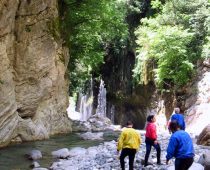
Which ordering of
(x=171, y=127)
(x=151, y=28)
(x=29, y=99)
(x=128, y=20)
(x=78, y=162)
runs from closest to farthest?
(x=171, y=127), (x=78, y=162), (x=29, y=99), (x=151, y=28), (x=128, y=20)

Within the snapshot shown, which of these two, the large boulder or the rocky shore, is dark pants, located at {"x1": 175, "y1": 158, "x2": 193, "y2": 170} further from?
the large boulder

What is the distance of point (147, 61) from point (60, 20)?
11.6 meters

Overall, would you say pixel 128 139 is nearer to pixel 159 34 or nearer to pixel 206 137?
pixel 206 137

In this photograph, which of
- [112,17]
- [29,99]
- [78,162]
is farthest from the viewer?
[112,17]

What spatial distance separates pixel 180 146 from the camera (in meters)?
7.80

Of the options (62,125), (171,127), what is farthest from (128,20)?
(171,127)

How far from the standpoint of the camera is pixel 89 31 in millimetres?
30422

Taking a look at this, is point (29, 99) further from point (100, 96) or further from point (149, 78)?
point (100, 96)

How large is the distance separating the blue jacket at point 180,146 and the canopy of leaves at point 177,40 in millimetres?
21688

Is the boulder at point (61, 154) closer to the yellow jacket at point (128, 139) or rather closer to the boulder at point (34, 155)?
the boulder at point (34, 155)

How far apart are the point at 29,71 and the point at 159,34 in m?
12.9

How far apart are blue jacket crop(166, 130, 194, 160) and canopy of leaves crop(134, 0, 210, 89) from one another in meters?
21.7

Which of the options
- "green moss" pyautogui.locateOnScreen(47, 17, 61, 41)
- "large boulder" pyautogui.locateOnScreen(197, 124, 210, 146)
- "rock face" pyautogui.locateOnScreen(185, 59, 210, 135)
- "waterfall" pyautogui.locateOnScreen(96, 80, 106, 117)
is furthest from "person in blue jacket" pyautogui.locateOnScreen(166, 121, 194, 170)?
"waterfall" pyautogui.locateOnScreen(96, 80, 106, 117)

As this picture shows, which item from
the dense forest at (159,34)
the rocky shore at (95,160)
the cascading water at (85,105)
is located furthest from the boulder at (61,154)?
the cascading water at (85,105)
